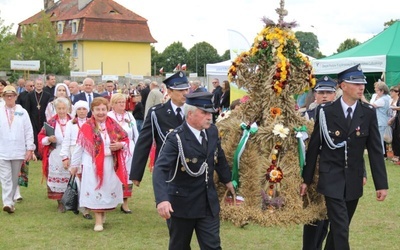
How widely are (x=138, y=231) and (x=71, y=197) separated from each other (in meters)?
1.44

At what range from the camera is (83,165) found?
8.78 metres

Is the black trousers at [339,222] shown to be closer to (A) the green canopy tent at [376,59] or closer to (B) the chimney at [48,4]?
(A) the green canopy tent at [376,59]

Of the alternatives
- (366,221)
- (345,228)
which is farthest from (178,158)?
(366,221)

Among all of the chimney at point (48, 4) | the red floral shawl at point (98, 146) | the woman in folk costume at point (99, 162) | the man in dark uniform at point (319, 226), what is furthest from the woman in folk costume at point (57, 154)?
the chimney at point (48, 4)

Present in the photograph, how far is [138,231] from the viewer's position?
8.79 meters

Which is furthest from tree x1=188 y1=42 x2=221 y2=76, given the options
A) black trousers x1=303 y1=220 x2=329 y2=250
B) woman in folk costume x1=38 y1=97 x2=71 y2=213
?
black trousers x1=303 y1=220 x2=329 y2=250

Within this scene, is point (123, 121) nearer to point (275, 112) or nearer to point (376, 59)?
point (275, 112)

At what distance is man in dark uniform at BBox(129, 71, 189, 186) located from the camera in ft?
22.0

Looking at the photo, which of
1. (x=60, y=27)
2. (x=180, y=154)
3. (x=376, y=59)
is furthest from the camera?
(x=60, y=27)

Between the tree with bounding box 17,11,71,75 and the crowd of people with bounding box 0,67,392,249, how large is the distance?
54466 millimetres

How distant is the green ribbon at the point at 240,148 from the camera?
6984mm

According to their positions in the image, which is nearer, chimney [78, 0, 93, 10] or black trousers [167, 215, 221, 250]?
black trousers [167, 215, 221, 250]

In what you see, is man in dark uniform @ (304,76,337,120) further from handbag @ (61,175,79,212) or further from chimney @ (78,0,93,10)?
chimney @ (78,0,93,10)

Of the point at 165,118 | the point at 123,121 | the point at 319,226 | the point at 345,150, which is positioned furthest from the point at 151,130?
the point at 123,121
